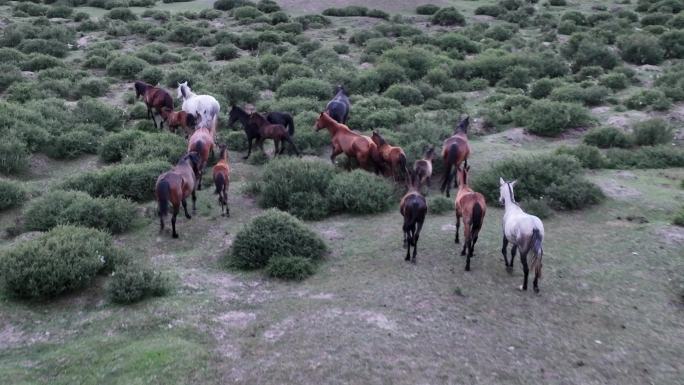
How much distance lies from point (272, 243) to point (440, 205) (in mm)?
3670

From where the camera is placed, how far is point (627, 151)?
50.3ft

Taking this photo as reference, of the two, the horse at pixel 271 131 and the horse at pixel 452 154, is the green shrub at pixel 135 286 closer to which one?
the horse at pixel 452 154

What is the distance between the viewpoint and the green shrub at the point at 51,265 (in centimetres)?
816

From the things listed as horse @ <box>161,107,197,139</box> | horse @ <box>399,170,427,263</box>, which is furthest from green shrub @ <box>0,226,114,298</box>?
horse @ <box>161,107,197,139</box>

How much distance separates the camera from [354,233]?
11031mm

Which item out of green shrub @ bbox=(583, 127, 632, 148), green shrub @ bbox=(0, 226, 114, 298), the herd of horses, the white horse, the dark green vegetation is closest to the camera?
the dark green vegetation

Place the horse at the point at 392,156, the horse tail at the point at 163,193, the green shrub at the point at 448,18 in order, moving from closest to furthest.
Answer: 1. the horse tail at the point at 163,193
2. the horse at the point at 392,156
3. the green shrub at the point at 448,18

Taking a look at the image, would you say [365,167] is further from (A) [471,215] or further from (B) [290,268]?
(B) [290,268]

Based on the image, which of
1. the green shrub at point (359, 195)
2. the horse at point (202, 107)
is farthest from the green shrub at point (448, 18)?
the green shrub at point (359, 195)

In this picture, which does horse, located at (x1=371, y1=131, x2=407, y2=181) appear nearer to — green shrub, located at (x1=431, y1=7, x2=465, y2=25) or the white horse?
the white horse

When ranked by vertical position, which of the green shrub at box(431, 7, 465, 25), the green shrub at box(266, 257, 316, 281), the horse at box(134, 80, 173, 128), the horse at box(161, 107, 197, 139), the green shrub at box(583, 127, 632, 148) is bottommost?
the green shrub at box(266, 257, 316, 281)

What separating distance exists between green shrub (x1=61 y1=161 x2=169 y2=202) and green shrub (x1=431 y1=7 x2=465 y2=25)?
88.8 feet

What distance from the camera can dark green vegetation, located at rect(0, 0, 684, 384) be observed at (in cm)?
704

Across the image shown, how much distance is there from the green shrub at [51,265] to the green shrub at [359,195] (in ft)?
14.6
